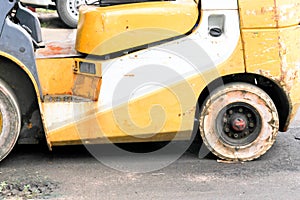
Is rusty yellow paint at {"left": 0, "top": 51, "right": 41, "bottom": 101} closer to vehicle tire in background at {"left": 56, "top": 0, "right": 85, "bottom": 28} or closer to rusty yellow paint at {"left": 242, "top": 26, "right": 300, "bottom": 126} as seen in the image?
rusty yellow paint at {"left": 242, "top": 26, "right": 300, "bottom": 126}

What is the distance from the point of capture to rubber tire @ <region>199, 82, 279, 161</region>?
5.44 metres

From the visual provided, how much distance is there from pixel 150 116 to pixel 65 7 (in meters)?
6.53

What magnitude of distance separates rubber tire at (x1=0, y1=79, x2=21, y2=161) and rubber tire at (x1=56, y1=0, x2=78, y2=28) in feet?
20.3

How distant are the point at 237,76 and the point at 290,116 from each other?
624mm

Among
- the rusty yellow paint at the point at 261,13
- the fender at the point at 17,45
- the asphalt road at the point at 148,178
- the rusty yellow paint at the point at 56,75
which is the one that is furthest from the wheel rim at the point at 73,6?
the rusty yellow paint at the point at 261,13

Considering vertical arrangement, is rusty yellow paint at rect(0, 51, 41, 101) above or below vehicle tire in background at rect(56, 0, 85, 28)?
below

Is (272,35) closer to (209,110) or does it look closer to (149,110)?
(209,110)

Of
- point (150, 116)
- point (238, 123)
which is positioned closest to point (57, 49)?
point (150, 116)

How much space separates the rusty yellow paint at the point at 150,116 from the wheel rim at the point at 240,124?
1.05ft

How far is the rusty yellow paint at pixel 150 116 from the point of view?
208 inches

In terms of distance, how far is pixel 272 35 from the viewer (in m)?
5.27

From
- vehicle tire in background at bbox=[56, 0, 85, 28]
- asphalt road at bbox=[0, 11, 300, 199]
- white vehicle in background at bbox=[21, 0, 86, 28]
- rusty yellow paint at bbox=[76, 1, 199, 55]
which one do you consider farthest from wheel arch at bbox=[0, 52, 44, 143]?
vehicle tire in background at bbox=[56, 0, 85, 28]

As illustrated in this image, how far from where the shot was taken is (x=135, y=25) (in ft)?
17.1

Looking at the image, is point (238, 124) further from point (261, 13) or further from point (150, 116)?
point (261, 13)
